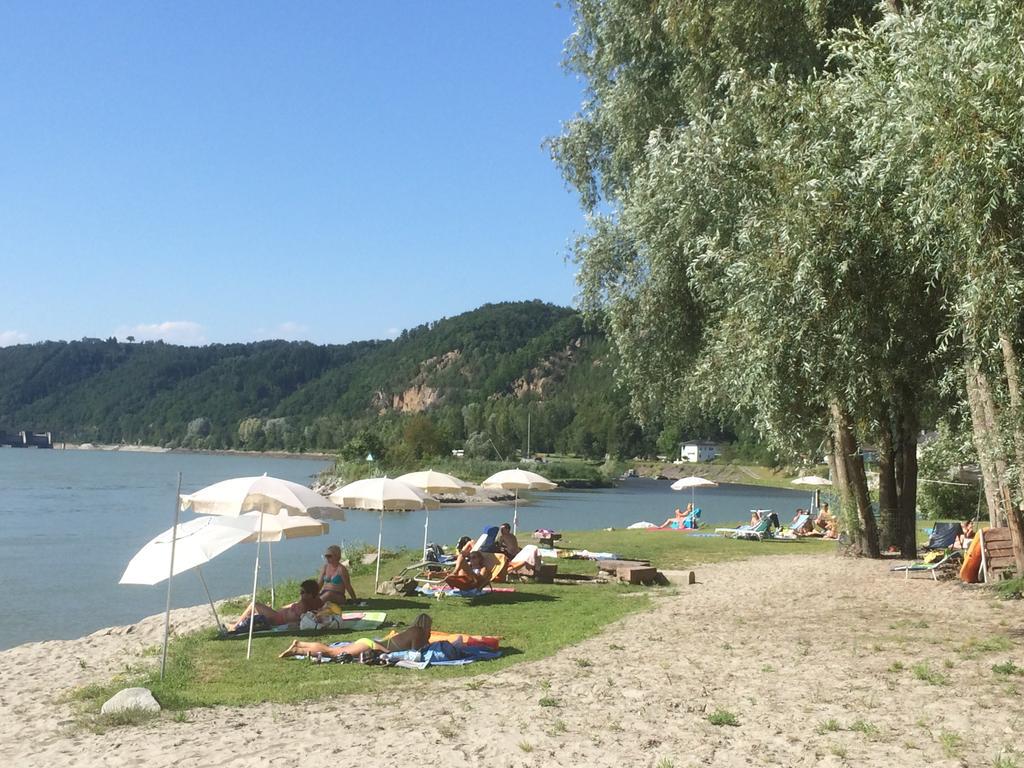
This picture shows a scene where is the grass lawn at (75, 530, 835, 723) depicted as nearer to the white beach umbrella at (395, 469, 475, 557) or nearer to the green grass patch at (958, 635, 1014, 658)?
the white beach umbrella at (395, 469, 475, 557)

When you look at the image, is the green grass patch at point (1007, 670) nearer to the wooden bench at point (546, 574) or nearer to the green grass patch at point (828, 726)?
the green grass patch at point (828, 726)

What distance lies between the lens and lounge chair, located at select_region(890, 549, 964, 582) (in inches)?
584

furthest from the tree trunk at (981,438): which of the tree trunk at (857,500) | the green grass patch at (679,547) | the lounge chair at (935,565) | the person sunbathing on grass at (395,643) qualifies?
the green grass patch at (679,547)

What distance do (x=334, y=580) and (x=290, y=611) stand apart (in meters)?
1.26

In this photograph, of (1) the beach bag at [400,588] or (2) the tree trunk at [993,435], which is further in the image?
(1) the beach bag at [400,588]

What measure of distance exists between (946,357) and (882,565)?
21.1 feet

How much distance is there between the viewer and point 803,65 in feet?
46.2

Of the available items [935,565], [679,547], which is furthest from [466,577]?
→ [679,547]

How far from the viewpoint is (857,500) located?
1811 cm

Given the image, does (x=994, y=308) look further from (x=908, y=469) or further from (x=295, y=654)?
(x=908, y=469)

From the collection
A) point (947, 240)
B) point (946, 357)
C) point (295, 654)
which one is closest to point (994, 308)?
point (947, 240)

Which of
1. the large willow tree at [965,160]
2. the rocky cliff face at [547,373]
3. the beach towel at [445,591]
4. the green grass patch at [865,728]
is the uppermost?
the rocky cliff face at [547,373]

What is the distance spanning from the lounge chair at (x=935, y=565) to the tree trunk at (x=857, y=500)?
246cm

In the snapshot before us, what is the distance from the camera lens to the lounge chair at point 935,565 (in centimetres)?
1484
